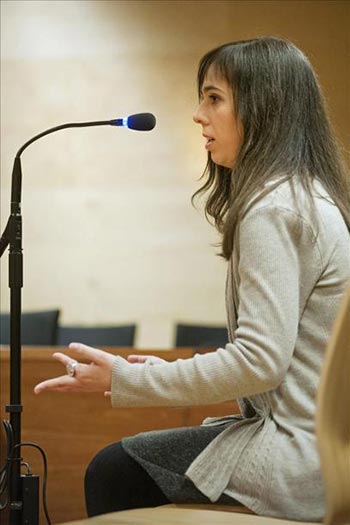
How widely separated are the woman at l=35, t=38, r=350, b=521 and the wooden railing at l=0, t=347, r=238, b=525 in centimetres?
123

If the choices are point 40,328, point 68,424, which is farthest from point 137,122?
point 40,328

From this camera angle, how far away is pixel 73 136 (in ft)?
19.1

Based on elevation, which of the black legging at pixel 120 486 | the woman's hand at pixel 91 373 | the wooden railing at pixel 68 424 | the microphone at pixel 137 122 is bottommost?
→ the wooden railing at pixel 68 424

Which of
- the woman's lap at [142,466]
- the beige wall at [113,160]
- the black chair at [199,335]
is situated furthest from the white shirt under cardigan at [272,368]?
the beige wall at [113,160]

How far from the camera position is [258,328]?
A: 53.8 inches

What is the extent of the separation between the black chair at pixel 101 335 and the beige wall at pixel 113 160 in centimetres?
118

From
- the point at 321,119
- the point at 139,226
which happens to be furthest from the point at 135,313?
the point at 321,119

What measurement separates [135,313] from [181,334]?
52.8 inches

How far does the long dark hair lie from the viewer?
1.58 m

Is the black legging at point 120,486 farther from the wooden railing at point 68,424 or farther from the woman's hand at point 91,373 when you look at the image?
the wooden railing at point 68,424

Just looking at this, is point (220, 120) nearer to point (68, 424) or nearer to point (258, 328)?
point (258, 328)

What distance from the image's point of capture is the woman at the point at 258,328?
4.53 ft

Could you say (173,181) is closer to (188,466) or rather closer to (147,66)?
(147,66)

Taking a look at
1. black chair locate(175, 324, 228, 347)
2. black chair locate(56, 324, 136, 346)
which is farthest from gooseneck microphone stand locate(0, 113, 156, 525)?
black chair locate(175, 324, 228, 347)
